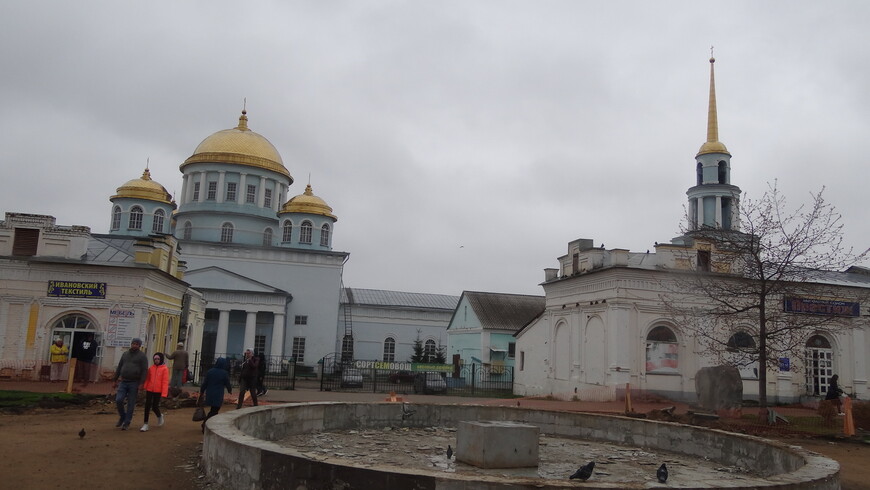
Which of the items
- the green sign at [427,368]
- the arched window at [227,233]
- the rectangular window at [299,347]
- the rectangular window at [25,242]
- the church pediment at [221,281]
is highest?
the arched window at [227,233]

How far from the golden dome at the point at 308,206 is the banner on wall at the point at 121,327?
24.3 meters

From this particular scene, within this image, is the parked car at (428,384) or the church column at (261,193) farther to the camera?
the church column at (261,193)

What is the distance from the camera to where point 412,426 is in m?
14.7

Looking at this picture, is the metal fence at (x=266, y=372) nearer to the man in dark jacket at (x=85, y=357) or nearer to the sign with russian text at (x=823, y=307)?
the man in dark jacket at (x=85, y=357)

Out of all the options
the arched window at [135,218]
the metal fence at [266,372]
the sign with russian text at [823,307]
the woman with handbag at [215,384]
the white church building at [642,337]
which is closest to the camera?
the woman with handbag at [215,384]

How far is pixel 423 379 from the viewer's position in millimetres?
31234

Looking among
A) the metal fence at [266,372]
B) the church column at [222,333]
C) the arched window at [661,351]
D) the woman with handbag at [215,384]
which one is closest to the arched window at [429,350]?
the metal fence at [266,372]

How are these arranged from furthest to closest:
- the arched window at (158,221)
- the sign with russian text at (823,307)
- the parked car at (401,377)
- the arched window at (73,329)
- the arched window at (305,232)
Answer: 1. the arched window at (305,232)
2. the arched window at (158,221)
3. the parked car at (401,377)
4. the sign with russian text at (823,307)
5. the arched window at (73,329)

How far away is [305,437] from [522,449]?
15.0ft

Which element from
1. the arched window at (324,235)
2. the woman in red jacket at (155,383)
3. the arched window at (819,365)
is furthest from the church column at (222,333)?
the arched window at (819,365)

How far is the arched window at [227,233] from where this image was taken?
46.5 m

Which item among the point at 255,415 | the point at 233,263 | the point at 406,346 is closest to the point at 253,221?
the point at 233,263

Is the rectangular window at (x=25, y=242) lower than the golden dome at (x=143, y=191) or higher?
lower

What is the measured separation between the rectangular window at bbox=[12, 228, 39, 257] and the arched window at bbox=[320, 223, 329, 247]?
990 inches
